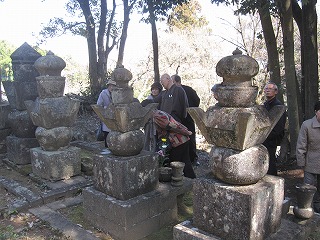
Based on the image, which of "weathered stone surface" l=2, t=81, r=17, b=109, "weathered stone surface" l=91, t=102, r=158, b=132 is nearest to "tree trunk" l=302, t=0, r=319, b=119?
"weathered stone surface" l=91, t=102, r=158, b=132

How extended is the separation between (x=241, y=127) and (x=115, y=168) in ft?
5.71

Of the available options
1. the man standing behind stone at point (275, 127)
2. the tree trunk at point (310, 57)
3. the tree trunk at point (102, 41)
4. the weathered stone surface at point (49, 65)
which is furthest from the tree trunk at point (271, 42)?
the tree trunk at point (102, 41)

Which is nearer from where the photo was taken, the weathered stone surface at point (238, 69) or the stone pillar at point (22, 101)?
the weathered stone surface at point (238, 69)

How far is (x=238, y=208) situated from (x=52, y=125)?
3.65 meters

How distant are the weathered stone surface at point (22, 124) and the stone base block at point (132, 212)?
256 cm

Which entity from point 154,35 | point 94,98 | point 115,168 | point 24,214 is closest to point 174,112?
point 115,168

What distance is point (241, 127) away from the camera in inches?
95.4

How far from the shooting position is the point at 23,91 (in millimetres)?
5785

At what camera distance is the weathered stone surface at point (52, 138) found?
5059mm

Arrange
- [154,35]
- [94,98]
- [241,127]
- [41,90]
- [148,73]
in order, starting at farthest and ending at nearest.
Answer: [148,73]
[94,98]
[154,35]
[41,90]
[241,127]

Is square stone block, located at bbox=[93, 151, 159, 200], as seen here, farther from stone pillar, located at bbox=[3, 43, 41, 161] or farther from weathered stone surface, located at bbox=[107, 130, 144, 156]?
stone pillar, located at bbox=[3, 43, 41, 161]

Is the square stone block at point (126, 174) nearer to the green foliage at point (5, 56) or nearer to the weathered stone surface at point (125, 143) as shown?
the weathered stone surface at point (125, 143)

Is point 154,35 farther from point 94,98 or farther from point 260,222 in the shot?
point 260,222

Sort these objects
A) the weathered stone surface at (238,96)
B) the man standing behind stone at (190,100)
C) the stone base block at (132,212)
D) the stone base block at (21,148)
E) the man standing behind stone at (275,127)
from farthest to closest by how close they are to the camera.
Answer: the man standing behind stone at (190,100) < the stone base block at (21,148) < the man standing behind stone at (275,127) < the stone base block at (132,212) < the weathered stone surface at (238,96)
